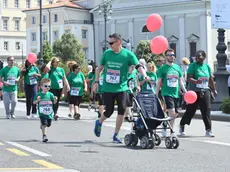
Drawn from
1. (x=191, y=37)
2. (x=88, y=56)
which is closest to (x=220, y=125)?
(x=191, y=37)

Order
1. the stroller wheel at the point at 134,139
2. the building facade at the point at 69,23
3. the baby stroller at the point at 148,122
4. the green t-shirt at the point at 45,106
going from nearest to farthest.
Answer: the baby stroller at the point at 148,122 < the stroller wheel at the point at 134,139 < the green t-shirt at the point at 45,106 < the building facade at the point at 69,23

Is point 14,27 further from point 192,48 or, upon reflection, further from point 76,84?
point 76,84

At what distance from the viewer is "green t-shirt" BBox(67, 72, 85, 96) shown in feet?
58.5

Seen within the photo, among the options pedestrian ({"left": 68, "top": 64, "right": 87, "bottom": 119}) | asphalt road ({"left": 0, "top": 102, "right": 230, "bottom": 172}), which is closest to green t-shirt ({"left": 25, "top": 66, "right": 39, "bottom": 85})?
pedestrian ({"left": 68, "top": 64, "right": 87, "bottom": 119})

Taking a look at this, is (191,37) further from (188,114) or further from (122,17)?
(188,114)

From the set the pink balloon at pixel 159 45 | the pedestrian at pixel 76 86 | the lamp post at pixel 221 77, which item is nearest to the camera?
the pink balloon at pixel 159 45

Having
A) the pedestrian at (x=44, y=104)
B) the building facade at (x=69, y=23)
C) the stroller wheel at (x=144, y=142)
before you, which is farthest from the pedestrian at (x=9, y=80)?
the building facade at (x=69, y=23)

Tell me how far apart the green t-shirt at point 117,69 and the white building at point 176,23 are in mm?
61974

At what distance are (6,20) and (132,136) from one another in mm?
103846

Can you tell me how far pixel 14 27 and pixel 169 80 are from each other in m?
104

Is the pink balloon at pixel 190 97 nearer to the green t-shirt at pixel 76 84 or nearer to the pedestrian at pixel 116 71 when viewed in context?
the pedestrian at pixel 116 71

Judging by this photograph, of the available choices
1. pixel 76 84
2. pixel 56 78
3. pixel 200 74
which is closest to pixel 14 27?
pixel 76 84

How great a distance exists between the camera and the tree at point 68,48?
80812 mm

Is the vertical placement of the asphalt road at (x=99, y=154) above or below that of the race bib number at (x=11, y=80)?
below
